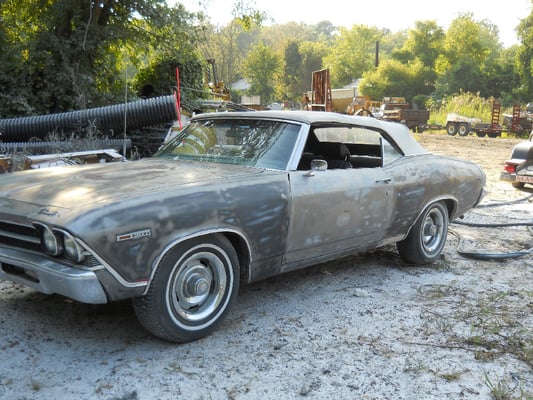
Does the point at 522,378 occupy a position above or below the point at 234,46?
below

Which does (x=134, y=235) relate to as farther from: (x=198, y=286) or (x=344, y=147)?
(x=344, y=147)

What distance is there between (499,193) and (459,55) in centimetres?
5078

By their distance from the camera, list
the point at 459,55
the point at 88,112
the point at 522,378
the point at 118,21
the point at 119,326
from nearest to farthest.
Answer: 1. the point at 522,378
2. the point at 119,326
3. the point at 88,112
4. the point at 118,21
5. the point at 459,55

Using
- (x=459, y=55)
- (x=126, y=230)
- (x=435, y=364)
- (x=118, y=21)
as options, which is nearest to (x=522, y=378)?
(x=435, y=364)

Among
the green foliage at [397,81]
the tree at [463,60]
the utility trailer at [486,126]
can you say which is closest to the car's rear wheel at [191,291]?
the utility trailer at [486,126]

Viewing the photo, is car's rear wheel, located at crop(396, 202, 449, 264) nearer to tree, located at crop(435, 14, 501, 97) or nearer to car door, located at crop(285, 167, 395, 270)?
car door, located at crop(285, 167, 395, 270)

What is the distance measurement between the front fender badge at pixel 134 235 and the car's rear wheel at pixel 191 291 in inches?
8.7

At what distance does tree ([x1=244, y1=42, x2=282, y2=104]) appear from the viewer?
6769 cm

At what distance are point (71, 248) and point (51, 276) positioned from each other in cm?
19

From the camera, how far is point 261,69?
67.9 meters

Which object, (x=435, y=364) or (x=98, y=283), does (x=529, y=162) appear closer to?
(x=435, y=364)

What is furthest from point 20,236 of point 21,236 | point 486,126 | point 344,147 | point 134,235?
point 486,126

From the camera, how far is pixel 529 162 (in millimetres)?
10703

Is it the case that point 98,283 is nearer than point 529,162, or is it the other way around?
point 98,283
